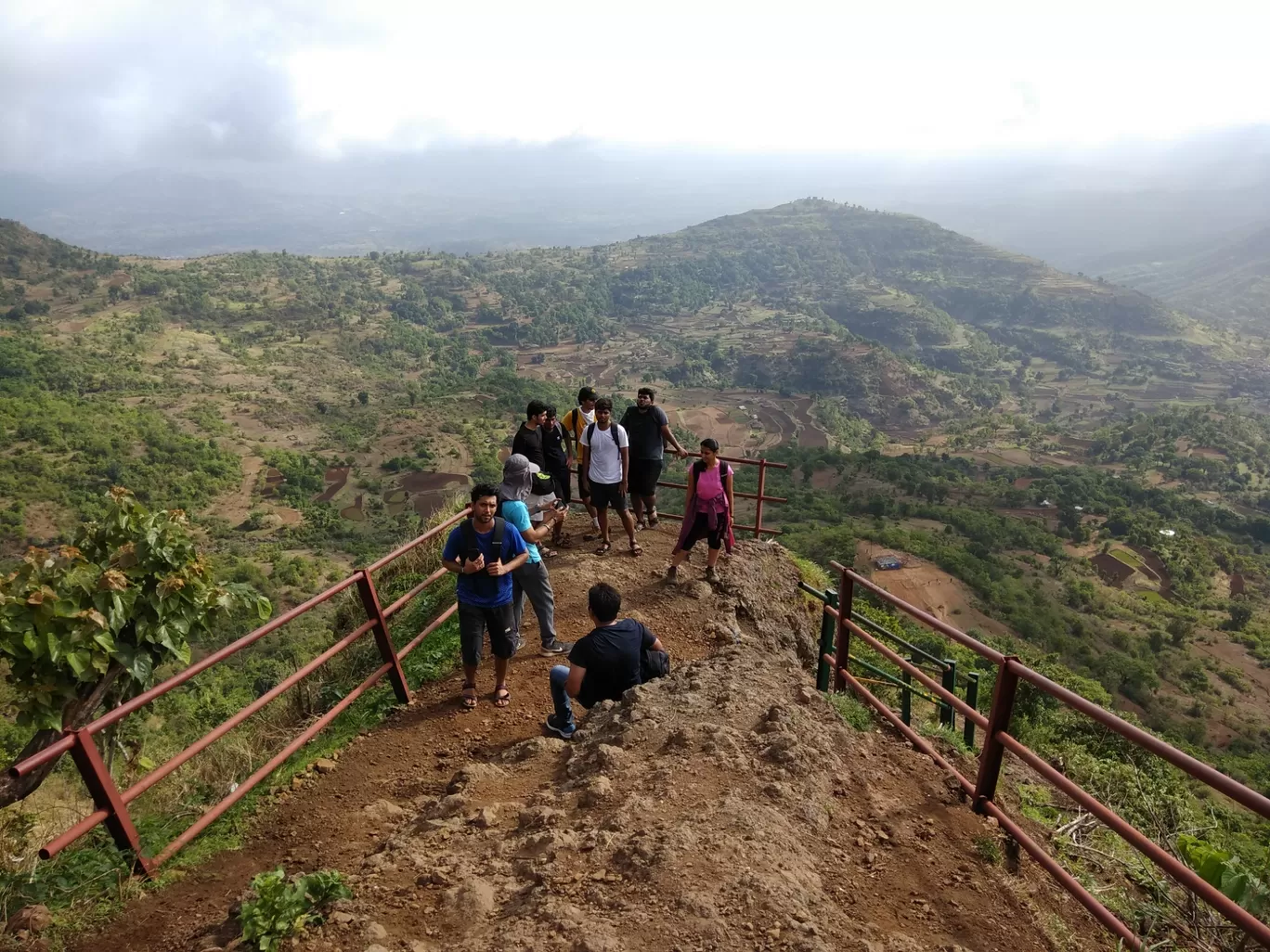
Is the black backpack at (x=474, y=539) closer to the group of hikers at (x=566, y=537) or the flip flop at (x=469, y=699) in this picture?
the group of hikers at (x=566, y=537)

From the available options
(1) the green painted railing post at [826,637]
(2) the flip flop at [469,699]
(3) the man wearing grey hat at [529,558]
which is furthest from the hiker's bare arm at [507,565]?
(1) the green painted railing post at [826,637]

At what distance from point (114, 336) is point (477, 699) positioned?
95824mm

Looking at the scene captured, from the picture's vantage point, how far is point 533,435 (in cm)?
670

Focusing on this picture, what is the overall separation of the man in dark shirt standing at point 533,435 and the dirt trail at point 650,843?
2.76 m

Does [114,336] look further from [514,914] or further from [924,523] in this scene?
[514,914]

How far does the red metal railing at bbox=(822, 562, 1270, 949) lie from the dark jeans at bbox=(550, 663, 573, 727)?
6.30 feet

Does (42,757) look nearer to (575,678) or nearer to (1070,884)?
(575,678)

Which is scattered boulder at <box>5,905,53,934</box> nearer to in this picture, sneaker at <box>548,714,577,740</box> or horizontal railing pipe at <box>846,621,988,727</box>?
sneaker at <box>548,714,577,740</box>

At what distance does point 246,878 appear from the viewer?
3240mm

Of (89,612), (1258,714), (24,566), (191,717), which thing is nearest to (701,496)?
(89,612)

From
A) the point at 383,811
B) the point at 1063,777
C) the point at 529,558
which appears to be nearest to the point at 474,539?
the point at 529,558

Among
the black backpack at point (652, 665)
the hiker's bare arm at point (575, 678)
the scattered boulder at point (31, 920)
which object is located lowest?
the scattered boulder at point (31, 920)

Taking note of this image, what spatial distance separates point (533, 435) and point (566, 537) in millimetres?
1853

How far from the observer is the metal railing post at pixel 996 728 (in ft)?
9.84
